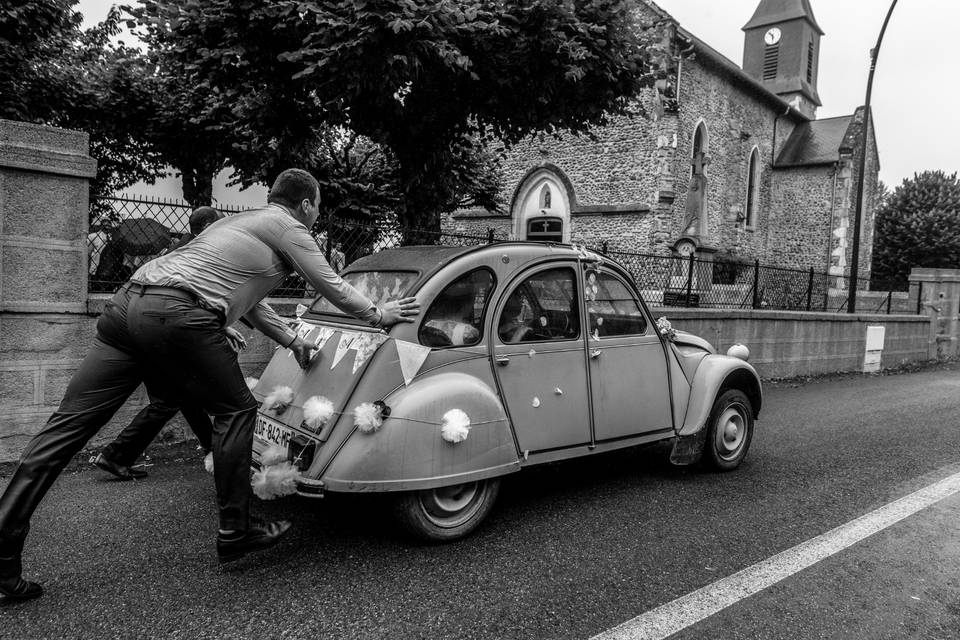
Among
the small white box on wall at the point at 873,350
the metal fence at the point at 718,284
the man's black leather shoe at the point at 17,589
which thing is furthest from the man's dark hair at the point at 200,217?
the small white box on wall at the point at 873,350

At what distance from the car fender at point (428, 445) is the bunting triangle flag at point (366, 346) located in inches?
9.5

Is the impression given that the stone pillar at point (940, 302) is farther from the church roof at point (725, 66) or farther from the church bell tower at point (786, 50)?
the church bell tower at point (786, 50)

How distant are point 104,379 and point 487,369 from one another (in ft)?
6.35

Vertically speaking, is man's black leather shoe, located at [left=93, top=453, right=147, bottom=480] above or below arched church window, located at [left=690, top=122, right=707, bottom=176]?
below

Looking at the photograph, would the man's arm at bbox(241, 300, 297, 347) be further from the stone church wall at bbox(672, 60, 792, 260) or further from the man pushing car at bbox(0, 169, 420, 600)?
the stone church wall at bbox(672, 60, 792, 260)

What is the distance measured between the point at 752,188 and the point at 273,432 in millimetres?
30297

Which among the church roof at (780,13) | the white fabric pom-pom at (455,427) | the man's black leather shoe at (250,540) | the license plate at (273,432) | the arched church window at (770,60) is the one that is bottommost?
the man's black leather shoe at (250,540)

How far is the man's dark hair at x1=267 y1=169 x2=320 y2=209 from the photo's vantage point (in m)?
3.38

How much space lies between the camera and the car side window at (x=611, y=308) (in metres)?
4.34

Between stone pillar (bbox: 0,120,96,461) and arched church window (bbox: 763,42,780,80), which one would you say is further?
arched church window (bbox: 763,42,780,80)

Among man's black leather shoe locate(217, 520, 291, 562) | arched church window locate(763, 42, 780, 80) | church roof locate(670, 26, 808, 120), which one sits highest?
arched church window locate(763, 42, 780, 80)

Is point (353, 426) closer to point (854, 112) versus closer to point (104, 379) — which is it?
point (104, 379)

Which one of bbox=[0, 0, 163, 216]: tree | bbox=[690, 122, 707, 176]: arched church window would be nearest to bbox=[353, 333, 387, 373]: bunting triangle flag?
bbox=[0, 0, 163, 216]: tree

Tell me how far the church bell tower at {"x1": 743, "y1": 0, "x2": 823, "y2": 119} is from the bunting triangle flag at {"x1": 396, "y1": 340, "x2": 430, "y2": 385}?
156 ft
